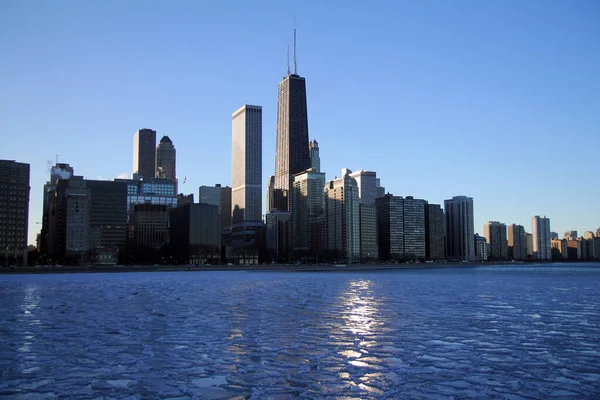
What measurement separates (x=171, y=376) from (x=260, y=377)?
13.1 ft

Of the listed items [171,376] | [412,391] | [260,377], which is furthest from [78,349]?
[412,391]

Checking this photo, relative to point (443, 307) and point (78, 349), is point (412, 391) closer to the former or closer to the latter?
point (78, 349)

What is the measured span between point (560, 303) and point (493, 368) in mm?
41516

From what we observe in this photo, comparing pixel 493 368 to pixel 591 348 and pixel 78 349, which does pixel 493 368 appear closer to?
pixel 591 348

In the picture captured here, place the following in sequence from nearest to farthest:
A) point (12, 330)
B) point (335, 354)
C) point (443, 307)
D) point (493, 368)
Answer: point (493, 368) < point (335, 354) < point (12, 330) < point (443, 307)

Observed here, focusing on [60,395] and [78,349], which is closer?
[60,395]

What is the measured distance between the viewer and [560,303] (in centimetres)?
6531

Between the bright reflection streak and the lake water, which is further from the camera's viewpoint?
the bright reflection streak

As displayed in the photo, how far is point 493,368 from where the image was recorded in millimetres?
28484

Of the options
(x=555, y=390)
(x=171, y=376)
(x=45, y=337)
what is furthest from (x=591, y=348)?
(x=45, y=337)

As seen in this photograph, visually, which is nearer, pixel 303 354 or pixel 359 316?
pixel 303 354

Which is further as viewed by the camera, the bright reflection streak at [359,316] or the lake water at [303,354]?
the bright reflection streak at [359,316]

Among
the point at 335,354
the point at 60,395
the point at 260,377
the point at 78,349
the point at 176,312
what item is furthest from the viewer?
the point at 176,312

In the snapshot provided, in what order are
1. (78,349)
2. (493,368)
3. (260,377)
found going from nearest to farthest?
(260,377)
(493,368)
(78,349)
